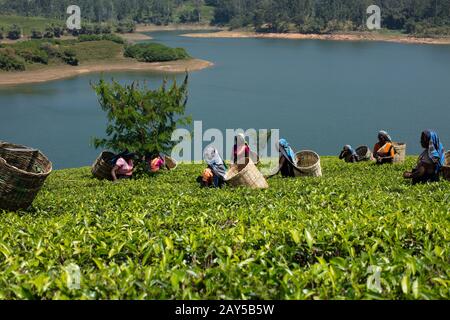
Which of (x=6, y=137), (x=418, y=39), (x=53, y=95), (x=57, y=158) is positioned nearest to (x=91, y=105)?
(x=53, y=95)

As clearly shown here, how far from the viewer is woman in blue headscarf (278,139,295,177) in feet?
42.7

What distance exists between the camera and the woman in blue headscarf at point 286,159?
1300 cm

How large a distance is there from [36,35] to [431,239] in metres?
137

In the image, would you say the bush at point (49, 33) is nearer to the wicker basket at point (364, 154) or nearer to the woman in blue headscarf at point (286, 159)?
the wicker basket at point (364, 154)

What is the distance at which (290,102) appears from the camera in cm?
6500

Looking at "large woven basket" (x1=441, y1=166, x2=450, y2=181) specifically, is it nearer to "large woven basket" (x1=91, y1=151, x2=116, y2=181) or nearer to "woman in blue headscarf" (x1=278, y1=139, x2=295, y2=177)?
"woman in blue headscarf" (x1=278, y1=139, x2=295, y2=177)

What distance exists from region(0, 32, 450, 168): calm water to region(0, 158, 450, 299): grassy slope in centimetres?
3670

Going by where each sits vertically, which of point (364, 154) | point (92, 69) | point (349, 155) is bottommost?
point (92, 69)

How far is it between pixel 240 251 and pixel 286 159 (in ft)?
27.1

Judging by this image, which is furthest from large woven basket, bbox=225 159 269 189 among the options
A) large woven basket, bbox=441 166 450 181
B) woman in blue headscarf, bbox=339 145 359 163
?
woman in blue headscarf, bbox=339 145 359 163

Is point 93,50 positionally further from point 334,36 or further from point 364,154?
point 364,154

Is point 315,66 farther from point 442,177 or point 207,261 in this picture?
point 207,261

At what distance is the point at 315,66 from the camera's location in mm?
92750

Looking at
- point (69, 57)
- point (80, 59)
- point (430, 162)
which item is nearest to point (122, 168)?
point (430, 162)
